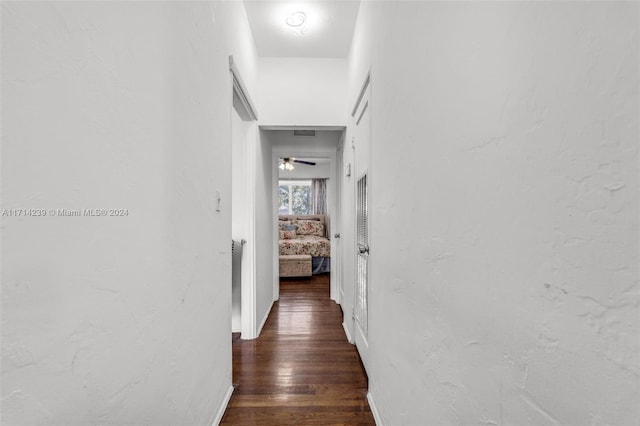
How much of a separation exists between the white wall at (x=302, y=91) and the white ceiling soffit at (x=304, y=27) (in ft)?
0.27

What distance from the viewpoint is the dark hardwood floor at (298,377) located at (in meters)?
1.68

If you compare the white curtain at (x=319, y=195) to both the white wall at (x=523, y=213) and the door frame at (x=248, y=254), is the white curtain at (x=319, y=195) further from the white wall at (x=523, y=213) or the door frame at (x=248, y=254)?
the white wall at (x=523, y=213)

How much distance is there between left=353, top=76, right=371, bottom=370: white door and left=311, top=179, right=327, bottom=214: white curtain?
18.6ft

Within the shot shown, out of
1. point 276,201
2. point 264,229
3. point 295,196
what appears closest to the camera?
point 264,229

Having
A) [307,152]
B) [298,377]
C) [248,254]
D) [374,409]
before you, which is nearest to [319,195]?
[307,152]

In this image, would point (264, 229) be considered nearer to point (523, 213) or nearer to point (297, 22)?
point (297, 22)

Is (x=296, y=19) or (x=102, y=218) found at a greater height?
(x=296, y=19)

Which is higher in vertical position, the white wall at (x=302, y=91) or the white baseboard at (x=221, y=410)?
the white wall at (x=302, y=91)

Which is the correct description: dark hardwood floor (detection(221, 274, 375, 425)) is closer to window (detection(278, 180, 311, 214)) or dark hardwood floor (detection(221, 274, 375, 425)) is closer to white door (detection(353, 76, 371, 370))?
white door (detection(353, 76, 371, 370))

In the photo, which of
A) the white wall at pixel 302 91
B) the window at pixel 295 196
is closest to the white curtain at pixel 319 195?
the window at pixel 295 196

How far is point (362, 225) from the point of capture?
2.27m

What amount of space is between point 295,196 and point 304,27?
6.14 meters

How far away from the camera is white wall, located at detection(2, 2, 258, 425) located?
54cm

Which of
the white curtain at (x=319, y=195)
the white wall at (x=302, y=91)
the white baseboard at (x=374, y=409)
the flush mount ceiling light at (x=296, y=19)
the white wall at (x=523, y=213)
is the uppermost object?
the flush mount ceiling light at (x=296, y=19)
